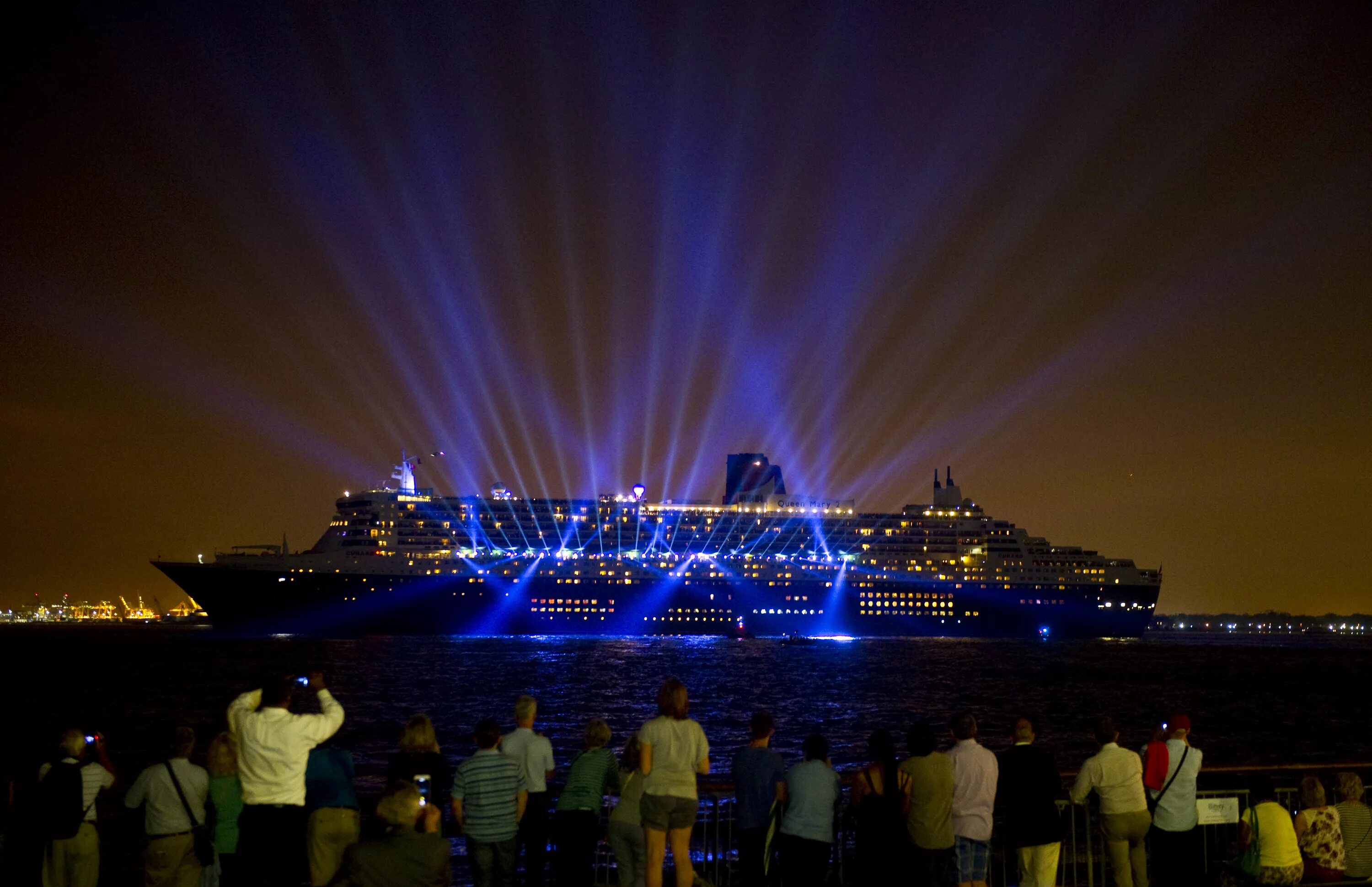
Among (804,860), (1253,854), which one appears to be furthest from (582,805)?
(1253,854)

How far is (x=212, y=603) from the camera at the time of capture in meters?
76.1

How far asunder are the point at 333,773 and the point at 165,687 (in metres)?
41.8

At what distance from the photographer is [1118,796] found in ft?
26.5

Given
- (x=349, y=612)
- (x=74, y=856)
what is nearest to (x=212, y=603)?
(x=349, y=612)

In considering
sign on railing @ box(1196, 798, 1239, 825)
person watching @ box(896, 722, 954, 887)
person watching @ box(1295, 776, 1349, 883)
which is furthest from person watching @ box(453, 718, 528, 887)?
person watching @ box(1295, 776, 1349, 883)

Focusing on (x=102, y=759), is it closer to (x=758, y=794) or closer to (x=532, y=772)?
(x=532, y=772)

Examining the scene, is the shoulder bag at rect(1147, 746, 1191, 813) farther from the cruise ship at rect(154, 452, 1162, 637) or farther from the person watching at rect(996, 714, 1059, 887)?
the cruise ship at rect(154, 452, 1162, 637)

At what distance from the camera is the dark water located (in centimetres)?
2791

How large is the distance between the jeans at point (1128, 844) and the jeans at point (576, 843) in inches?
140

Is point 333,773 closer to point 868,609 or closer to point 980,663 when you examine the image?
point 980,663

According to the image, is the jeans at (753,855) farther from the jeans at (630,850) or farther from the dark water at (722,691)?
the dark water at (722,691)

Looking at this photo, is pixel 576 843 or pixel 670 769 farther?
pixel 576 843

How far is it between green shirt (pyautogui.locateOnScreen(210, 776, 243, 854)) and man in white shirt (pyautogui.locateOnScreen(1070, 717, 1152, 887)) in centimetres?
545

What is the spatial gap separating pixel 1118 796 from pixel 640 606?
77.1 metres
